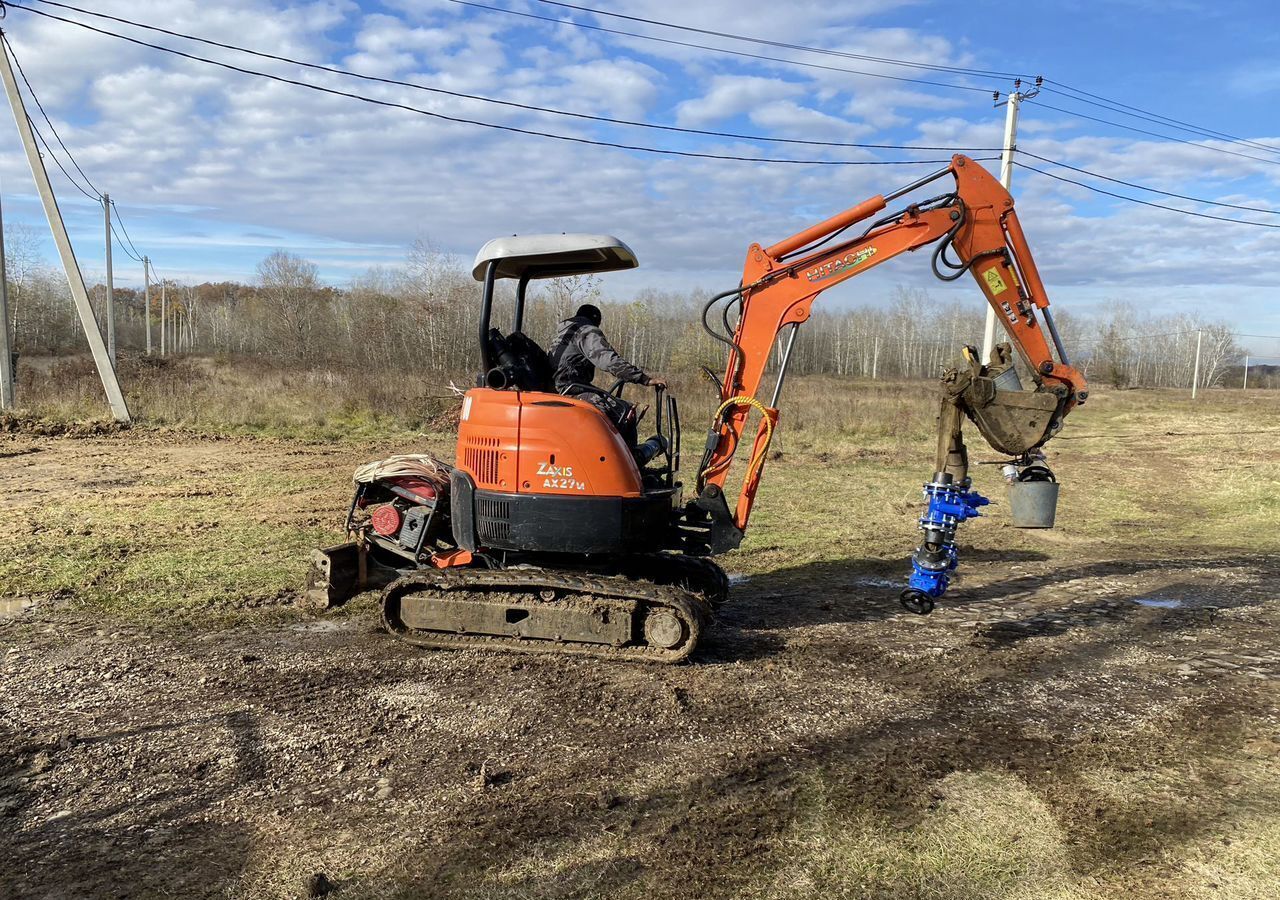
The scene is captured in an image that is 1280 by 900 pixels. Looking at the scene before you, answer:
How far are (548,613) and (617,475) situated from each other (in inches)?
39.6

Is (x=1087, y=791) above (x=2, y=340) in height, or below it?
below

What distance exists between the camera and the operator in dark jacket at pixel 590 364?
5820mm

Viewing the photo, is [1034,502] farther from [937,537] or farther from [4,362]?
[4,362]

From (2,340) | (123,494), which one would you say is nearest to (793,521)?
(123,494)

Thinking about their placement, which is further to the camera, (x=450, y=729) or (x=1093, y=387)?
(x=1093, y=387)

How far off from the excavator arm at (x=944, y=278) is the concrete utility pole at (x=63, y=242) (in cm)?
1494

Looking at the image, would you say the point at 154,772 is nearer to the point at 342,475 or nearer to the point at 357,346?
the point at 342,475

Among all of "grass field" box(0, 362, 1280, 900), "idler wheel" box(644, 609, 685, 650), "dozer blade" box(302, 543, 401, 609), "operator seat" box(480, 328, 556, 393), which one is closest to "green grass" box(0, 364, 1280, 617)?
"grass field" box(0, 362, 1280, 900)

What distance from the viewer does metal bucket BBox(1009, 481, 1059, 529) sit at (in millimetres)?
6223

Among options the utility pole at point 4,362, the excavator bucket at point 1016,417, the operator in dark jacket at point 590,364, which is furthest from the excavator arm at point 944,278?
the utility pole at point 4,362

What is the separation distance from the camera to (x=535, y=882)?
3.31 meters

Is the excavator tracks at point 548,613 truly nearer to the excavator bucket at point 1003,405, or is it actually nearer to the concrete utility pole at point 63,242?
the excavator bucket at point 1003,405

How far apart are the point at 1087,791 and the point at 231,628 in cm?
554

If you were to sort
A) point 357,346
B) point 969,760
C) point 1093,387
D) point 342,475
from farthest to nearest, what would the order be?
point 1093,387 < point 357,346 < point 342,475 < point 969,760
